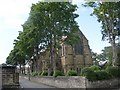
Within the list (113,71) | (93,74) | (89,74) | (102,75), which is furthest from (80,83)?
(113,71)

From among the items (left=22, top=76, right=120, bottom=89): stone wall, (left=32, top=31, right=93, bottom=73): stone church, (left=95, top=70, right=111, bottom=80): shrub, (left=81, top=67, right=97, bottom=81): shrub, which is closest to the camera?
(left=22, top=76, right=120, bottom=89): stone wall

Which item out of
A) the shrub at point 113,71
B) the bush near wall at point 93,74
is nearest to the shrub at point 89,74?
the bush near wall at point 93,74

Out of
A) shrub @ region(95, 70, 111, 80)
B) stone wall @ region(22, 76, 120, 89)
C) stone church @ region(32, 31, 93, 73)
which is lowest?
stone wall @ region(22, 76, 120, 89)

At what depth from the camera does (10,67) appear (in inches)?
1032

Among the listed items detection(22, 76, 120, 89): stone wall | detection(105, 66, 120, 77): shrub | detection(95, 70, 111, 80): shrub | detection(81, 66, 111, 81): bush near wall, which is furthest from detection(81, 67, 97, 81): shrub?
detection(105, 66, 120, 77): shrub

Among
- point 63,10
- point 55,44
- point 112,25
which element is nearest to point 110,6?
point 112,25

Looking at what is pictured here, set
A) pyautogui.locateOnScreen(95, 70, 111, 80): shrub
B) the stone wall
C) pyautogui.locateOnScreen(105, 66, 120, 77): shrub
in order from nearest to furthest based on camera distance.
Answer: the stone wall, pyautogui.locateOnScreen(95, 70, 111, 80): shrub, pyautogui.locateOnScreen(105, 66, 120, 77): shrub

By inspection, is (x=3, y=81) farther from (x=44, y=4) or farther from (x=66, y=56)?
(x=66, y=56)

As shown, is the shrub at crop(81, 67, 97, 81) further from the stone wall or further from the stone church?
the stone church

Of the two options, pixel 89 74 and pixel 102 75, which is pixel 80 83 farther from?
pixel 102 75

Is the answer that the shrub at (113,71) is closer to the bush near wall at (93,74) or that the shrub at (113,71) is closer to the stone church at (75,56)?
the bush near wall at (93,74)

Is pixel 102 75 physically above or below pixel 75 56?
below

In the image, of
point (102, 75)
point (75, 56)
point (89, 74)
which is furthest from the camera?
point (75, 56)

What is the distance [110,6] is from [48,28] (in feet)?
33.9
